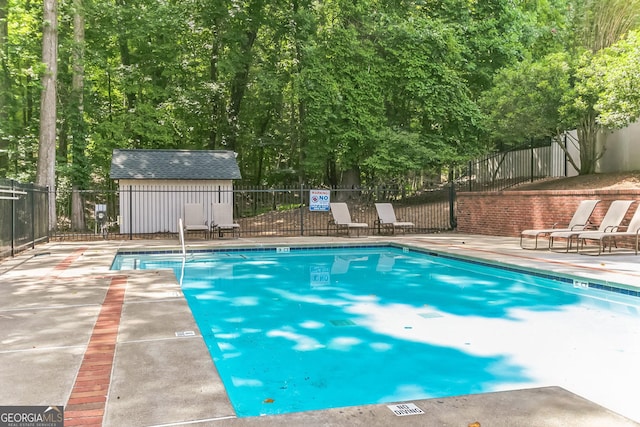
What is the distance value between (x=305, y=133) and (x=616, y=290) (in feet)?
52.8

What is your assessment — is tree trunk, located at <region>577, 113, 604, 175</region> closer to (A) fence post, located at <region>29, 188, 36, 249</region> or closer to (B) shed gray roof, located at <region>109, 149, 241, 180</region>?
(B) shed gray roof, located at <region>109, 149, 241, 180</region>

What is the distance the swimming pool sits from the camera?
4.14 meters

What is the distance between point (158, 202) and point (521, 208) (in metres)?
11.4

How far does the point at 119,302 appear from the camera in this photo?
5.92 m

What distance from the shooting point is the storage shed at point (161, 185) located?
55.7ft

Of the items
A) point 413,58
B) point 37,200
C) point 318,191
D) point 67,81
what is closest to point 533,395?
point 37,200

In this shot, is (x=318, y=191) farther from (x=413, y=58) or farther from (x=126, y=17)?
(x=126, y=17)

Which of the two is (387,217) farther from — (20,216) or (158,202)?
A: (20,216)

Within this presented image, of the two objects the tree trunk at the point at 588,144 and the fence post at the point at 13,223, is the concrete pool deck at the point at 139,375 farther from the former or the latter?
the tree trunk at the point at 588,144

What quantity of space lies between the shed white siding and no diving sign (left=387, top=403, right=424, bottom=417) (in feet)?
47.3

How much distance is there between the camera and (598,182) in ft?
46.9

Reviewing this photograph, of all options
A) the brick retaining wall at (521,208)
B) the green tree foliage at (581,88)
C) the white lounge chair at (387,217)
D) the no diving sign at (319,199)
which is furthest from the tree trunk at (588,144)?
the no diving sign at (319,199)

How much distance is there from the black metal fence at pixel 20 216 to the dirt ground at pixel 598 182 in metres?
13.7

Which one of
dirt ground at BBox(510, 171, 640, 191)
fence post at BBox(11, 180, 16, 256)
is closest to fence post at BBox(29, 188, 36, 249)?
fence post at BBox(11, 180, 16, 256)
